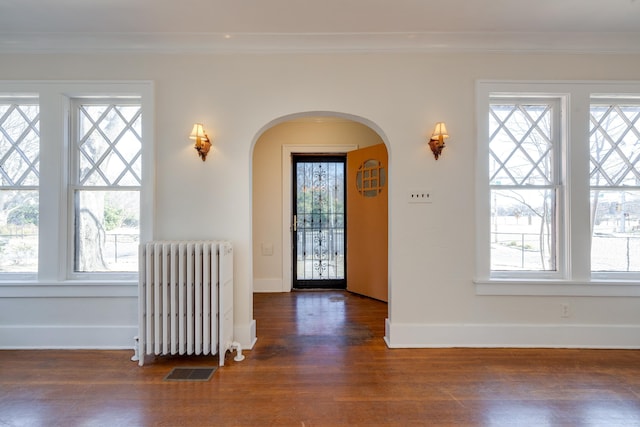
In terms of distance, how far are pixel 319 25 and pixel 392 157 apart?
1.23m

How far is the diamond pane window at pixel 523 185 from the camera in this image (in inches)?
107

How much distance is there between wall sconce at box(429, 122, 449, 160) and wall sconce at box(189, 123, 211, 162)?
193 centimetres

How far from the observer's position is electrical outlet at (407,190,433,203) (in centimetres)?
261

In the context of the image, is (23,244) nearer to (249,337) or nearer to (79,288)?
(79,288)

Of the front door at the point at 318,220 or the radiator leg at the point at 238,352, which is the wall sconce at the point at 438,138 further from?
the radiator leg at the point at 238,352

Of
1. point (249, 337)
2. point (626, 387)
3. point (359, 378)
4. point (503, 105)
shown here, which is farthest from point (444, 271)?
point (249, 337)

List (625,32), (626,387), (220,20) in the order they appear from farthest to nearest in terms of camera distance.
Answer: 1. (625,32)
2. (220,20)
3. (626,387)

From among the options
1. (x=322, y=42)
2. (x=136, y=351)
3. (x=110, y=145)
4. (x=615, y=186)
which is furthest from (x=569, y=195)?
(x=110, y=145)

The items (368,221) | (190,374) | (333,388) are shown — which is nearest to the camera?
(333,388)

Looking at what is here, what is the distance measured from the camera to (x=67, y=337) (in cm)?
258

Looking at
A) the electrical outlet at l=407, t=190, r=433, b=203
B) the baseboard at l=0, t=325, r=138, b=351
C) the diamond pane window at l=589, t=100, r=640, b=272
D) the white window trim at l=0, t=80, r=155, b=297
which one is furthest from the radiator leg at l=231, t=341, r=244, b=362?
the diamond pane window at l=589, t=100, r=640, b=272

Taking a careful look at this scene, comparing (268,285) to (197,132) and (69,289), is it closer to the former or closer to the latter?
(69,289)

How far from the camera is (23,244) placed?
2697 mm

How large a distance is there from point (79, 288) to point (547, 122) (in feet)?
14.6
